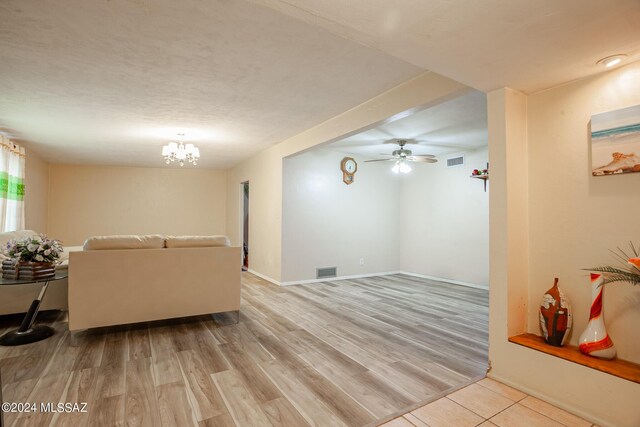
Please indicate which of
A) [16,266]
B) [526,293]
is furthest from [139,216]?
[526,293]

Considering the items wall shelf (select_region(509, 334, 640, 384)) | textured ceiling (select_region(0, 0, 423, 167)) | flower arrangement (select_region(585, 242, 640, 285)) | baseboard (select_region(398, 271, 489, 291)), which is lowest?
baseboard (select_region(398, 271, 489, 291))

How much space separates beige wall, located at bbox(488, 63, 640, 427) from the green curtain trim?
6.37m

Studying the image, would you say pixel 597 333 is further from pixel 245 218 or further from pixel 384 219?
pixel 245 218

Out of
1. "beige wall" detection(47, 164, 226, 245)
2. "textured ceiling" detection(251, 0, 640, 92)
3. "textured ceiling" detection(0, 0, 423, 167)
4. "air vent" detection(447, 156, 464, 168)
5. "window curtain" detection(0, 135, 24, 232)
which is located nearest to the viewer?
"textured ceiling" detection(251, 0, 640, 92)

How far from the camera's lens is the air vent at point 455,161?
566 cm

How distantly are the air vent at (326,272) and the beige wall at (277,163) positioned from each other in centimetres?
77

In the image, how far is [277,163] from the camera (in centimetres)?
552

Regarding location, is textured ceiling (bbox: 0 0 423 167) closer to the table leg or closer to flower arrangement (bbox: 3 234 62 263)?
flower arrangement (bbox: 3 234 62 263)

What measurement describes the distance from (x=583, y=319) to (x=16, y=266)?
440 cm

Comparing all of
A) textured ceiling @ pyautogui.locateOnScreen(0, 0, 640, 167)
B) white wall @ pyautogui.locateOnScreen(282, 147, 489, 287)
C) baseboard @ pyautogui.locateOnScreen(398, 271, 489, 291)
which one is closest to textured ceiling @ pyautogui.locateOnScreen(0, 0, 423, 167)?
textured ceiling @ pyautogui.locateOnScreen(0, 0, 640, 167)

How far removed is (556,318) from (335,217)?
417 cm

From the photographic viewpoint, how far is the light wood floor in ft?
5.90

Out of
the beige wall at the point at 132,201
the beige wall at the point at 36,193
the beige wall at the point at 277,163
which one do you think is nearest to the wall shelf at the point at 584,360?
the beige wall at the point at 277,163

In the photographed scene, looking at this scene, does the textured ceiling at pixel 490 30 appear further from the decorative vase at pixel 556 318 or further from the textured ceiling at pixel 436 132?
the decorative vase at pixel 556 318
